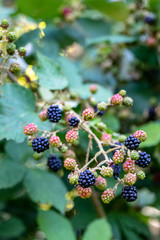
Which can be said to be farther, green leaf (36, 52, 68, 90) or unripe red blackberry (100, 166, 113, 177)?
green leaf (36, 52, 68, 90)

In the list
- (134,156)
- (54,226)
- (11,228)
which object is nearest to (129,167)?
(134,156)

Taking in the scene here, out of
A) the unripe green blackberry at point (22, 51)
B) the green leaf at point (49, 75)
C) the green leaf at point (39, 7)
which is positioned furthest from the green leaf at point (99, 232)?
the green leaf at point (39, 7)

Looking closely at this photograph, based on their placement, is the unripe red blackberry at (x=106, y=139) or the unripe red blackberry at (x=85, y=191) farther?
the unripe red blackberry at (x=106, y=139)

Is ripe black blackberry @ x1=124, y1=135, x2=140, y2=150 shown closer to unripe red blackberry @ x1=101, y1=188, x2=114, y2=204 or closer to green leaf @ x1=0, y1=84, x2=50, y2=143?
unripe red blackberry @ x1=101, y1=188, x2=114, y2=204

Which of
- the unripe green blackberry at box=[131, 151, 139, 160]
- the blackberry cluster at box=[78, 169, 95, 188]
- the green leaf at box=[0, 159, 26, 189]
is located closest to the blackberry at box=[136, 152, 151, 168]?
the unripe green blackberry at box=[131, 151, 139, 160]

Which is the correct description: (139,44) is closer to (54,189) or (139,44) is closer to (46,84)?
(46,84)

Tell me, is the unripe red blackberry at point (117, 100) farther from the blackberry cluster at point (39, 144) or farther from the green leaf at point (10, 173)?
the green leaf at point (10, 173)
